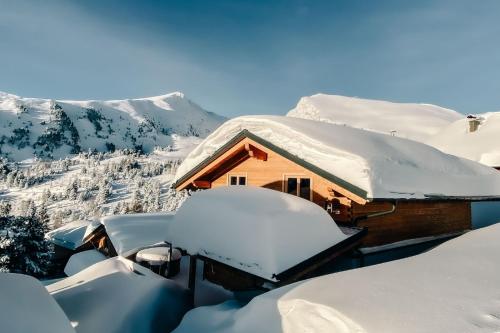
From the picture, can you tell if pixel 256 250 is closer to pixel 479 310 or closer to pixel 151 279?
pixel 151 279

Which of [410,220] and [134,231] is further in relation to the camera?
[134,231]

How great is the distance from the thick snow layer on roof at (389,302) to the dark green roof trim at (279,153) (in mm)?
2595

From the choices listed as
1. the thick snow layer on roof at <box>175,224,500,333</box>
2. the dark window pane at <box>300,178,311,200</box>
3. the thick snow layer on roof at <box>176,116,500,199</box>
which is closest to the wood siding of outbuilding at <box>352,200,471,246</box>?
the thick snow layer on roof at <box>176,116,500,199</box>

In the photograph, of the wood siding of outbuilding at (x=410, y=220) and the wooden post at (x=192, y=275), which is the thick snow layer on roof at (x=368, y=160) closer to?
the wood siding of outbuilding at (x=410, y=220)

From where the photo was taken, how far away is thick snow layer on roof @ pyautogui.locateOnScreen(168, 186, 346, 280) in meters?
7.13

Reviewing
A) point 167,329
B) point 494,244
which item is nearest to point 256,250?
point 167,329

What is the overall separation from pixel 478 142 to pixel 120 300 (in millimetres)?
31095

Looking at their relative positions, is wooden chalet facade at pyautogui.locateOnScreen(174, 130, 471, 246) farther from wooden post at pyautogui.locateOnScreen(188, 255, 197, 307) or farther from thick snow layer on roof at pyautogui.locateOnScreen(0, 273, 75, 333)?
thick snow layer on roof at pyautogui.locateOnScreen(0, 273, 75, 333)

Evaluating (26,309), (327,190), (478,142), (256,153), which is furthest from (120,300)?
(478,142)

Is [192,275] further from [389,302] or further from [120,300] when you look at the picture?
[389,302]

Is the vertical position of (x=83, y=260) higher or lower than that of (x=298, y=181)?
lower

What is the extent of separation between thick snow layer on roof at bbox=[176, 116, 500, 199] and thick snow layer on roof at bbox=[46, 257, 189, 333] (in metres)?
5.74

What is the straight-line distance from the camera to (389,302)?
14.1 ft

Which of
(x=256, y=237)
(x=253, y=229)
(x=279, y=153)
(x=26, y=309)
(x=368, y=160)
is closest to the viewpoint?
(x=26, y=309)
